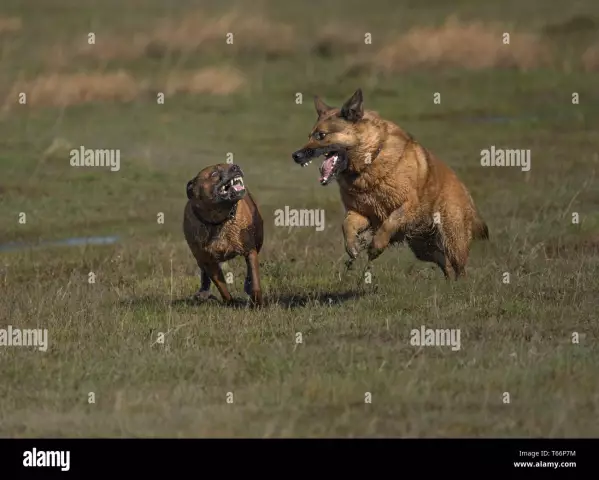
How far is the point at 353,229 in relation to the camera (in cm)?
1541

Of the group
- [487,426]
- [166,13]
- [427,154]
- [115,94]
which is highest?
[166,13]

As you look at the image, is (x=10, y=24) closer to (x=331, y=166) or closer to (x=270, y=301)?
(x=270, y=301)

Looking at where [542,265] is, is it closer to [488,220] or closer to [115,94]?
[488,220]

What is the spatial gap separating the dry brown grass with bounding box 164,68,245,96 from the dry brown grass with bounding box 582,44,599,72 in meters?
8.09

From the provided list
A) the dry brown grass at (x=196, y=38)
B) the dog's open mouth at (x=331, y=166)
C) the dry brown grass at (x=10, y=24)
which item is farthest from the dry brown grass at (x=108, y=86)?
the dog's open mouth at (x=331, y=166)

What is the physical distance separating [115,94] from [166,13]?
247 inches

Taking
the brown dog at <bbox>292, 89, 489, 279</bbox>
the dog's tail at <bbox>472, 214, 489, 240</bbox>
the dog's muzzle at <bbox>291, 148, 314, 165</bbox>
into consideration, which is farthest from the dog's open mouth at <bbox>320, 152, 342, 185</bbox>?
the dog's tail at <bbox>472, 214, 489, 240</bbox>

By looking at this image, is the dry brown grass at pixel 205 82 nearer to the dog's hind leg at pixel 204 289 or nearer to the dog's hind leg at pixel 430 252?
the dog's hind leg at pixel 430 252

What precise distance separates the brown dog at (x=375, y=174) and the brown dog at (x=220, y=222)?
31.1 inches

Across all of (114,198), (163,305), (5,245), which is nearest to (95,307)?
(163,305)

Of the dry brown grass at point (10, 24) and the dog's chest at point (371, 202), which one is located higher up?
the dry brown grass at point (10, 24)

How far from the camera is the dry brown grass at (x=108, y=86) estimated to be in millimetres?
31516

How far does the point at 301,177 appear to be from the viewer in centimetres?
2658

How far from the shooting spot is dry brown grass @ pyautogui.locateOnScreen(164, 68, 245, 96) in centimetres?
3244
